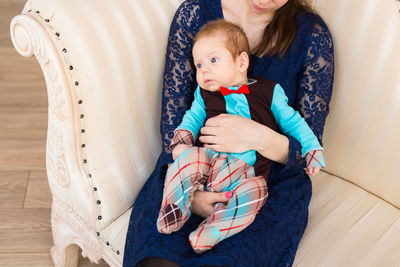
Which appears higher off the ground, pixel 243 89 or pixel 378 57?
pixel 378 57

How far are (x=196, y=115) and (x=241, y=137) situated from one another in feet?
0.66

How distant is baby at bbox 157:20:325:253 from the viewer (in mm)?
1101

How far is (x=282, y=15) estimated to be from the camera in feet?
4.62

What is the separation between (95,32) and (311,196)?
880 millimetres

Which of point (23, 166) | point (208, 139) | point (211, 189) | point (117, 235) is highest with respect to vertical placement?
point (208, 139)

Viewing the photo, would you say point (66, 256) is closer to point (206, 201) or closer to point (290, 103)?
point (206, 201)

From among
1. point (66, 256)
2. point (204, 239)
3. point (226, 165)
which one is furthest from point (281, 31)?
point (66, 256)

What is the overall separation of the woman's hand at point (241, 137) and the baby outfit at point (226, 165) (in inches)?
1.0

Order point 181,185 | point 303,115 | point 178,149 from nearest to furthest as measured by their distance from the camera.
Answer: point 181,185, point 178,149, point 303,115

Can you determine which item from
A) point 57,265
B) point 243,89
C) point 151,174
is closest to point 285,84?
point 243,89

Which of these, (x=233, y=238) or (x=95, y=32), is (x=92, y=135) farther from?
(x=233, y=238)

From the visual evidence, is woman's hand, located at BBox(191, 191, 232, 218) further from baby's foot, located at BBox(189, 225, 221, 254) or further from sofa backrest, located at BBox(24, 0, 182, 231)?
sofa backrest, located at BBox(24, 0, 182, 231)

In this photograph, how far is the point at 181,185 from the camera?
1153 millimetres

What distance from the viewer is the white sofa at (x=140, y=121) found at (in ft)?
3.91
